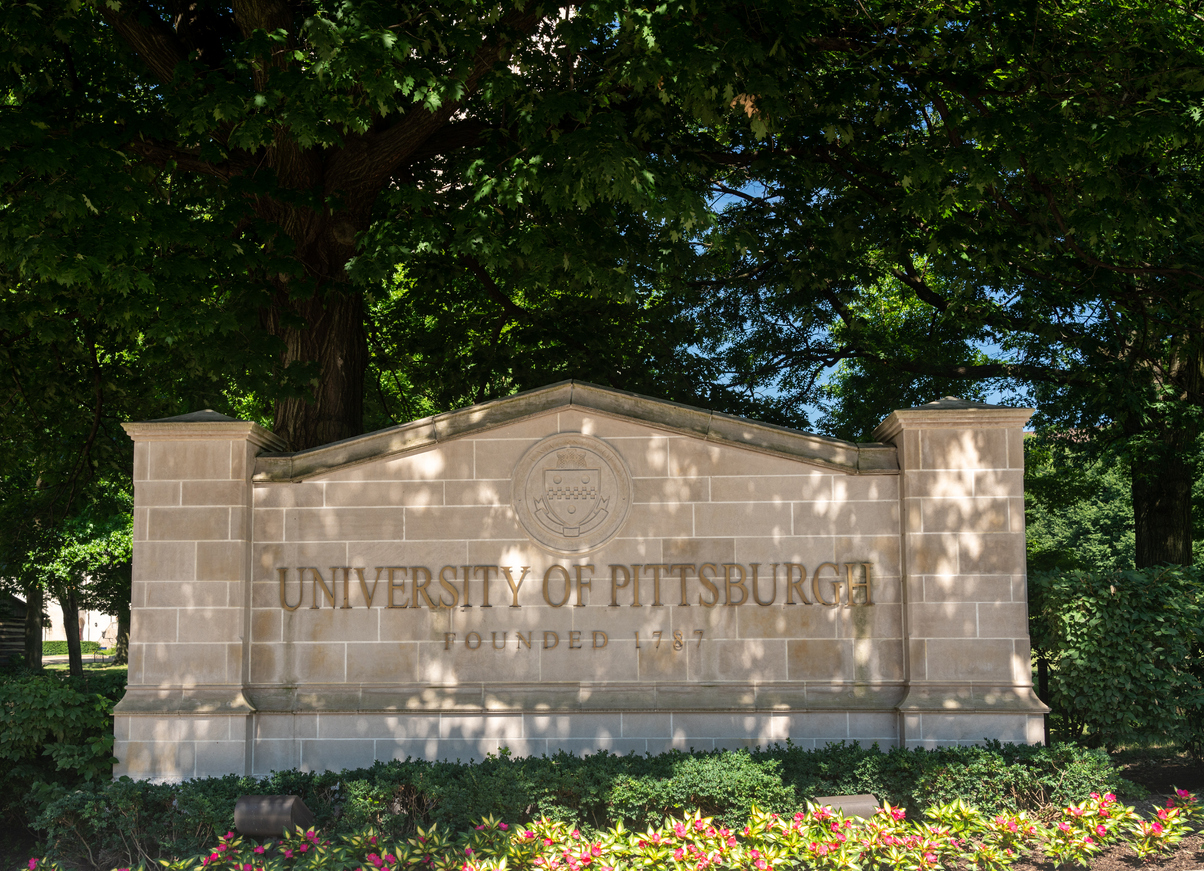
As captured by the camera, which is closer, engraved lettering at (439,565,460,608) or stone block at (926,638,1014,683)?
stone block at (926,638,1014,683)

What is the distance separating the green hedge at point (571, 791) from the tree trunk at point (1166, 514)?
6944 mm

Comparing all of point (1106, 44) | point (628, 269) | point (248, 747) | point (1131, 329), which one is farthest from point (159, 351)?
point (1131, 329)

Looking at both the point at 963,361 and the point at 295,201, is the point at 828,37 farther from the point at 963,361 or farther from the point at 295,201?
the point at 963,361

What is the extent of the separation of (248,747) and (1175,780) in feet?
28.1

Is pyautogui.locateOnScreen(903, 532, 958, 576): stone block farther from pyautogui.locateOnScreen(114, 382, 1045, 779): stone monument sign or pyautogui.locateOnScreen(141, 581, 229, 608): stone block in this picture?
pyautogui.locateOnScreen(141, 581, 229, 608): stone block

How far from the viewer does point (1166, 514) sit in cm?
1388

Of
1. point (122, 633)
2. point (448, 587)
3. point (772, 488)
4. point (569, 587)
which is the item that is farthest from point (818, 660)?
point (122, 633)

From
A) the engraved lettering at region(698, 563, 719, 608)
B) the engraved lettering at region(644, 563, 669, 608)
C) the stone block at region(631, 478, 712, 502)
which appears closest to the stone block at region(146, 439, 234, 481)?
the stone block at region(631, 478, 712, 502)

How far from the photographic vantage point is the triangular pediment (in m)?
8.70

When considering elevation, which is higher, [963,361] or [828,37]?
[828,37]

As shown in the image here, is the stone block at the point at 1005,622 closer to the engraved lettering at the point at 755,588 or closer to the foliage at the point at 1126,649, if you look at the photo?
the foliage at the point at 1126,649

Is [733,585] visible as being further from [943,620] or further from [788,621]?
[943,620]

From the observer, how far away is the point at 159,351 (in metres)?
10.2

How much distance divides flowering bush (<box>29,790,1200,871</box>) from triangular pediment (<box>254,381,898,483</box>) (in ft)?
10.1
